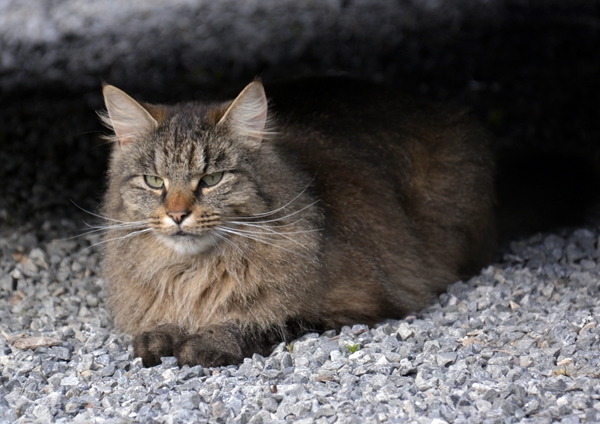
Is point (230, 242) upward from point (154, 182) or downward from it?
downward

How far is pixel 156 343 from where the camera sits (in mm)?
Result: 3691

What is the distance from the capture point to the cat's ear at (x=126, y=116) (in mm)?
3717

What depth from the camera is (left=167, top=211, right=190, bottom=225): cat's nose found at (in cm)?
347

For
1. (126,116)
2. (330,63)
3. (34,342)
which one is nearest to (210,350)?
(34,342)

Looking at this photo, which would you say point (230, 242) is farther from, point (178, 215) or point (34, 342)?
point (34, 342)

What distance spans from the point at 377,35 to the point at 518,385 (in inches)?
227

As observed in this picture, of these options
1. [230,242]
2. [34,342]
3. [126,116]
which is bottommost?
[34,342]

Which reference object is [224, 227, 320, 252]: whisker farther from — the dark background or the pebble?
the dark background

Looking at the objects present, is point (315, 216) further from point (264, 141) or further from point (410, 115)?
point (410, 115)

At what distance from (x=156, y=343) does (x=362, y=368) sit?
1000 mm

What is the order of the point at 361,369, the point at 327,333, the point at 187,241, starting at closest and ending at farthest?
the point at 361,369, the point at 187,241, the point at 327,333

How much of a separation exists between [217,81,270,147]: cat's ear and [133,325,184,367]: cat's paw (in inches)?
39.4

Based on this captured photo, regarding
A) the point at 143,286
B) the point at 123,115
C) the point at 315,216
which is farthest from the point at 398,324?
the point at 123,115

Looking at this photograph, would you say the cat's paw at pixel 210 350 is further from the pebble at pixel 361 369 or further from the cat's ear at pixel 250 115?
the cat's ear at pixel 250 115
